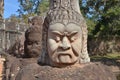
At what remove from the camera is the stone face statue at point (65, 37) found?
353 cm

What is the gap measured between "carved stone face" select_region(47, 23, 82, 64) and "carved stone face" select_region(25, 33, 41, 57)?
3.31 meters

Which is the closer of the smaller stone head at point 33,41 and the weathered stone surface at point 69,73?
the weathered stone surface at point 69,73

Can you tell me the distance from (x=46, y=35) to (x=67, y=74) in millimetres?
475

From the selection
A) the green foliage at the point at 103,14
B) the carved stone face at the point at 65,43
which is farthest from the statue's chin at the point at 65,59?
the green foliage at the point at 103,14

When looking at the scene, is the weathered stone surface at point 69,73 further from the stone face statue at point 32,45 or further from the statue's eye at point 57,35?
the stone face statue at point 32,45

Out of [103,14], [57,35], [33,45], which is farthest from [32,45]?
[103,14]

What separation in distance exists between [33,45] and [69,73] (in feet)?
11.7

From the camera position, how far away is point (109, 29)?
24.1 metres

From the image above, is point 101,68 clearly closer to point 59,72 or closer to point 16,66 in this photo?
point 59,72

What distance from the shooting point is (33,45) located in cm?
700

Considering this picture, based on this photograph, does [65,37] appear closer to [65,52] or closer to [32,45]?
[65,52]

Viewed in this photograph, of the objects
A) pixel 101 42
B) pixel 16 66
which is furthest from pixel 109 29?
pixel 16 66

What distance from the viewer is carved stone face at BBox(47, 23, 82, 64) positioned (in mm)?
3520

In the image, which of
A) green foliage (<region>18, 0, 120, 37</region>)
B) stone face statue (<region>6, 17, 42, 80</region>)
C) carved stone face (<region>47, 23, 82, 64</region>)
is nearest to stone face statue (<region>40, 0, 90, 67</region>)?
carved stone face (<region>47, 23, 82, 64</region>)
